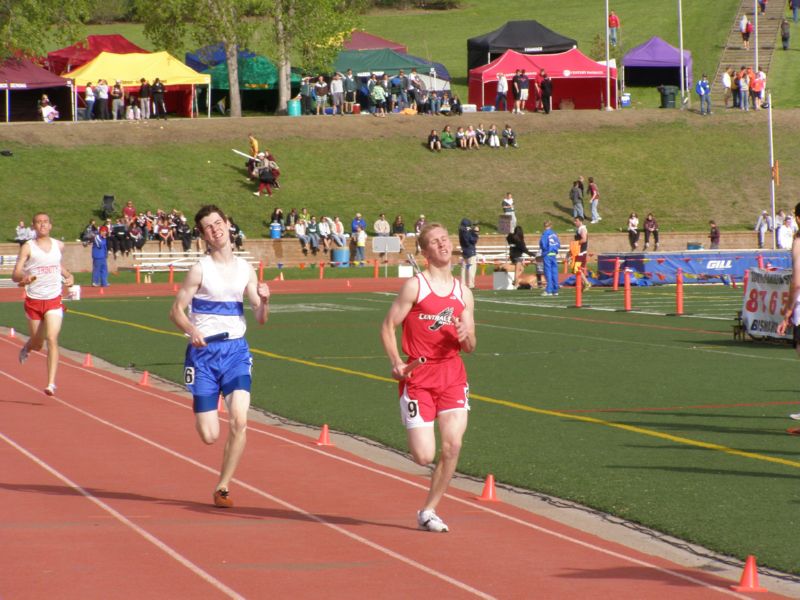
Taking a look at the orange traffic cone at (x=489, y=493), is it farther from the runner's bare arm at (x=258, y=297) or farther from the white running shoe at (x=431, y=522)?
the runner's bare arm at (x=258, y=297)

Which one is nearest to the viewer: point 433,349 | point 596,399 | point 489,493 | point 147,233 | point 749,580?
point 749,580

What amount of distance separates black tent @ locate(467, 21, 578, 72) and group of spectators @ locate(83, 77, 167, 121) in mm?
17875

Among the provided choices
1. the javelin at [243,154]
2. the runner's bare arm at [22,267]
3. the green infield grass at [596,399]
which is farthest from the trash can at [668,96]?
the runner's bare arm at [22,267]

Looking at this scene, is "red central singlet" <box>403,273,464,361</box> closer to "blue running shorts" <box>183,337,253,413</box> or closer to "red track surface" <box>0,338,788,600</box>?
"red track surface" <box>0,338,788,600</box>

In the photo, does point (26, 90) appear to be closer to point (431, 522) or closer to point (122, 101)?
point (122, 101)

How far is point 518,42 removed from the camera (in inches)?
2844

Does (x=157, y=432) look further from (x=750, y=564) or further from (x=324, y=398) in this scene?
(x=750, y=564)

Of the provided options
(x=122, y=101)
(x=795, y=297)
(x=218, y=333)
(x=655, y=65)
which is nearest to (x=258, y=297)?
(x=218, y=333)

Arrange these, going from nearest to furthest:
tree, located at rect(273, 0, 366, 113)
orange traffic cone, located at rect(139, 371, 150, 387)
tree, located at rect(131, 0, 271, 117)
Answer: orange traffic cone, located at rect(139, 371, 150, 387) < tree, located at rect(131, 0, 271, 117) < tree, located at rect(273, 0, 366, 113)

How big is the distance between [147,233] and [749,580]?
43.0 m

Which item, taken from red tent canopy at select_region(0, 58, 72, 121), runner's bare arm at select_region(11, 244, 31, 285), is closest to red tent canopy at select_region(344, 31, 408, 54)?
red tent canopy at select_region(0, 58, 72, 121)

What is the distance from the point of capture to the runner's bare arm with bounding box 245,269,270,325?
940 cm

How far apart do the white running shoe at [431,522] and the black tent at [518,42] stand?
210ft

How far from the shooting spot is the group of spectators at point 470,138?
203 feet
